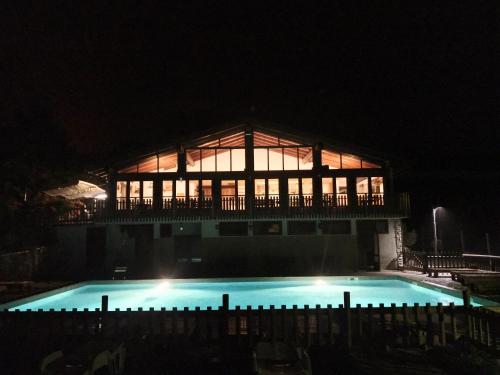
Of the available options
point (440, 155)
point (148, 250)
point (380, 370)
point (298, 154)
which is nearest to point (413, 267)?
point (298, 154)

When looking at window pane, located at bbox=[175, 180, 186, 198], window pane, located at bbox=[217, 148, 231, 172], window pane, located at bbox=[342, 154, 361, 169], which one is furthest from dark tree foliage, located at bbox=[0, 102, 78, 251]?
window pane, located at bbox=[342, 154, 361, 169]

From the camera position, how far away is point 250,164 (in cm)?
2228

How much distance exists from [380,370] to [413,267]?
49.8 ft

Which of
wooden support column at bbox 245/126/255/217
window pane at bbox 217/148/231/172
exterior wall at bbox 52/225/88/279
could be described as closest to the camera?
exterior wall at bbox 52/225/88/279

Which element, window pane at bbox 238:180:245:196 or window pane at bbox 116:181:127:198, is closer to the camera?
window pane at bbox 238:180:245:196

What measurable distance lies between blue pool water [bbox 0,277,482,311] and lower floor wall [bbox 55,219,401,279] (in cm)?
241

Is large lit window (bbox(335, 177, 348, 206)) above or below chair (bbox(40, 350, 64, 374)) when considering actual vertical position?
above

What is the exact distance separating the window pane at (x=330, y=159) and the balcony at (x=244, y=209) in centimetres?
196

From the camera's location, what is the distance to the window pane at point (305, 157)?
22711mm

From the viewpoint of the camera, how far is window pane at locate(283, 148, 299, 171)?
22.7 metres

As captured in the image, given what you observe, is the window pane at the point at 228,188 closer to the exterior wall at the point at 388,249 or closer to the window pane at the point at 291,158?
the window pane at the point at 291,158

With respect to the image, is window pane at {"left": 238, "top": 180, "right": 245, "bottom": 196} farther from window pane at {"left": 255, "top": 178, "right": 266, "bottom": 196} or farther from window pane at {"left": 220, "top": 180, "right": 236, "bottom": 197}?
window pane at {"left": 255, "top": 178, "right": 266, "bottom": 196}

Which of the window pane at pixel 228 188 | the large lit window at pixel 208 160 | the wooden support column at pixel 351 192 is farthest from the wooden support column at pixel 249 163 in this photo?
the wooden support column at pixel 351 192

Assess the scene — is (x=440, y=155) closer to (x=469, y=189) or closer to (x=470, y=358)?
(x=469, y=189)
